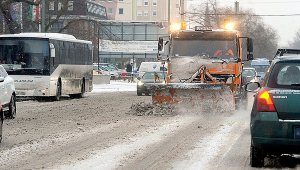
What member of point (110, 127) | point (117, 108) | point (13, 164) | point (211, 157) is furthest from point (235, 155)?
point (117, 108)

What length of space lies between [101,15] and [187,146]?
86304 millimetres

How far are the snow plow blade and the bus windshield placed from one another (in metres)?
8.60

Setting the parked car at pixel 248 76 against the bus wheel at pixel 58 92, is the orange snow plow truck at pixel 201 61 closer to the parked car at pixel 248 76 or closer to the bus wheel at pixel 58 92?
the parked car at pixel 248 76

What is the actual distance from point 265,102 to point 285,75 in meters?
0.53

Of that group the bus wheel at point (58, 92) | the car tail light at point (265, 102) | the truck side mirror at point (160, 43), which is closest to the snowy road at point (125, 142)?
A: the car tail light at point (265, 102)

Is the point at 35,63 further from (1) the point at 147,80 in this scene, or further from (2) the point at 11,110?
(1) the point at 147,80

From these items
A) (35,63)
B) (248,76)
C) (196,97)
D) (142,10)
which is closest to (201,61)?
(196,97)

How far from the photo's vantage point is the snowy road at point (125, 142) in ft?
36.6

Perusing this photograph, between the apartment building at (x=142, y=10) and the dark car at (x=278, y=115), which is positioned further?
the apartment building at (x=142, y=10)

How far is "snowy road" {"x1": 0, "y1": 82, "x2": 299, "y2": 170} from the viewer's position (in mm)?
11156

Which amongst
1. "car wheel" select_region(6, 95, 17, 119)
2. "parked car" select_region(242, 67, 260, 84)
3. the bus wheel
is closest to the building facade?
"parked car" select_region(242, 67, 260, 84)

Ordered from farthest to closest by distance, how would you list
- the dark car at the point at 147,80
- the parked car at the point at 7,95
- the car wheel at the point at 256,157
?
1. the dark car at the point at 147,80
2. the parked car at the point at 7,95
3. the car wheel at the point at 256,157

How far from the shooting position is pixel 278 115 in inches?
398

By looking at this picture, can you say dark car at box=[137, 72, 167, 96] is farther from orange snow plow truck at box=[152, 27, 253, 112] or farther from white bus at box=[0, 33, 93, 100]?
orange snow plow truck at box=[152, 27, 253, 112]
